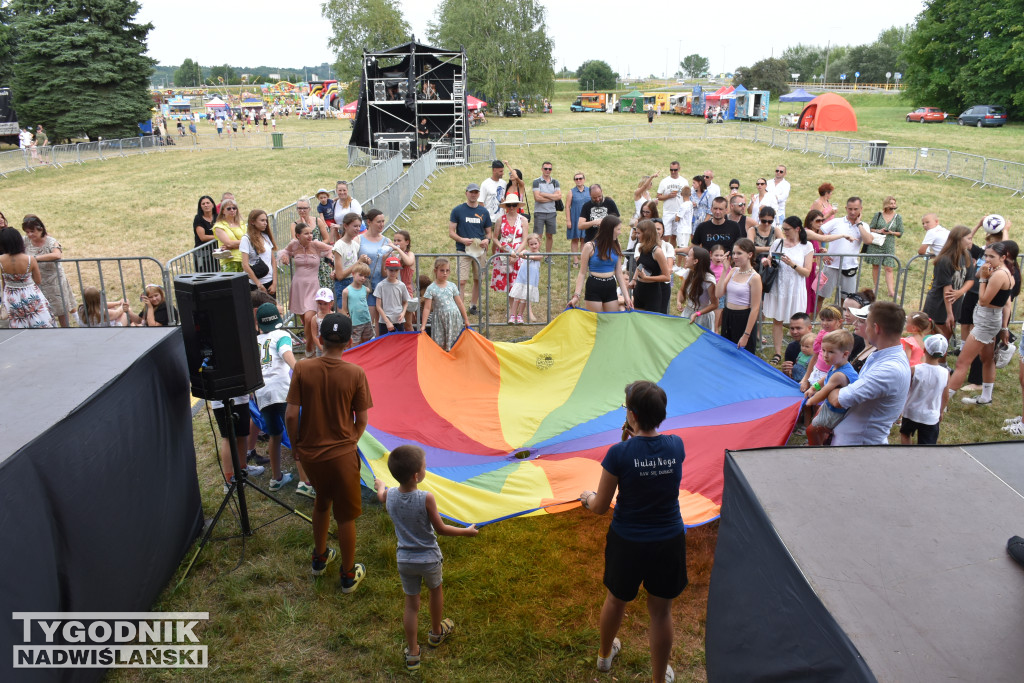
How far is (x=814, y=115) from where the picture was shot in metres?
41.8

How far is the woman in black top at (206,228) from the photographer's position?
9.95m

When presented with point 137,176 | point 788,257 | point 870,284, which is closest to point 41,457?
point 788,257

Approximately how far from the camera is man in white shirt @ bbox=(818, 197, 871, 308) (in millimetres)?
10109

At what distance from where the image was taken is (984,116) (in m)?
44.0

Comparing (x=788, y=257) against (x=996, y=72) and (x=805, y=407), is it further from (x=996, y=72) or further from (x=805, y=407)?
(x=996, y=72)

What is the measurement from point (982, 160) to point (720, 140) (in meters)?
14.0

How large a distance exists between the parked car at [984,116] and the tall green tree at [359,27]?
50.6 metres

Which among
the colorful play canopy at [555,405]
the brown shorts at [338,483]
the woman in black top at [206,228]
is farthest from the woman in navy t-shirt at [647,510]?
the woman in black top at [206,228]

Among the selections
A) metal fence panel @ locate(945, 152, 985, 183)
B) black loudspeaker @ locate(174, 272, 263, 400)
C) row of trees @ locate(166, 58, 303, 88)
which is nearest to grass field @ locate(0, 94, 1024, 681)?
black loudspeaker @ locate(174, 272, 263, 400)

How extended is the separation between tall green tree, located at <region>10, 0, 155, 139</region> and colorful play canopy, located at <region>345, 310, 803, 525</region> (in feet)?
129

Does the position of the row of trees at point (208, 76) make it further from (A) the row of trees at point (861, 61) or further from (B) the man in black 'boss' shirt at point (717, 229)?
(B) the man in black 'boss' shirt at point (717, 229)

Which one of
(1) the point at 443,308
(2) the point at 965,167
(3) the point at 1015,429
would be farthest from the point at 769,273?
(2) the point at 965,167

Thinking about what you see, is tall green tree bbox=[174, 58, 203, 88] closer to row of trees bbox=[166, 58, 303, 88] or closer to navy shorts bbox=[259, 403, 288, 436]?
row of trees bbox=[166, 58, 303, 88]
